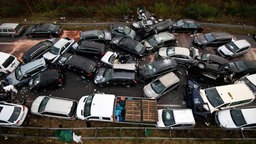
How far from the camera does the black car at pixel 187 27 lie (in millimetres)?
23203

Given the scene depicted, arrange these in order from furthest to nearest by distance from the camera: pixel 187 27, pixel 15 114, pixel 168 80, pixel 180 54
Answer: pixel 187 27 < pixel 180 54 < pixel 168 80 < pixel 15 114

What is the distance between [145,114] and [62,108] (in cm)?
618

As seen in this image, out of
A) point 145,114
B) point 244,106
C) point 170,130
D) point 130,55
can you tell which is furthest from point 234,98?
point 130,55

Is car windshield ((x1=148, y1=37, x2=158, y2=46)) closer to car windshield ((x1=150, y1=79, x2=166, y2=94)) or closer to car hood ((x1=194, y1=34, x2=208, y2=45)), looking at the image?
car hood ((x1=194, y1=34, x2=208, y2=45))

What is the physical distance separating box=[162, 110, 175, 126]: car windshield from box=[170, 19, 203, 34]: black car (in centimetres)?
1070

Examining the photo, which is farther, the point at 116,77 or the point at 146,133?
the point at 116,77

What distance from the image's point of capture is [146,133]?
15.8 metres

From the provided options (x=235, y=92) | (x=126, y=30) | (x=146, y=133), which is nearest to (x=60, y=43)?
(x=126, y=30)

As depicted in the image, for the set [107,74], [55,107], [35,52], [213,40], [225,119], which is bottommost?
[225,119]

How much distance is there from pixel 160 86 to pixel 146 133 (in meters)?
3.87

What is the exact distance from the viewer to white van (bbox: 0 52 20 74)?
19266 millimetres

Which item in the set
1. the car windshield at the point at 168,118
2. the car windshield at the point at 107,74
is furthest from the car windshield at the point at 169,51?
the car windshield at the point at 168,118

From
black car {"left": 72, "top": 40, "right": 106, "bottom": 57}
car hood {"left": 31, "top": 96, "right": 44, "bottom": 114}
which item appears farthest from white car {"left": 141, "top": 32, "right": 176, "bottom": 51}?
car hood {"left": 31, "top": 96, "right": 44, "bottom": 114}

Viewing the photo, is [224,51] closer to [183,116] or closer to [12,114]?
[183,116]
